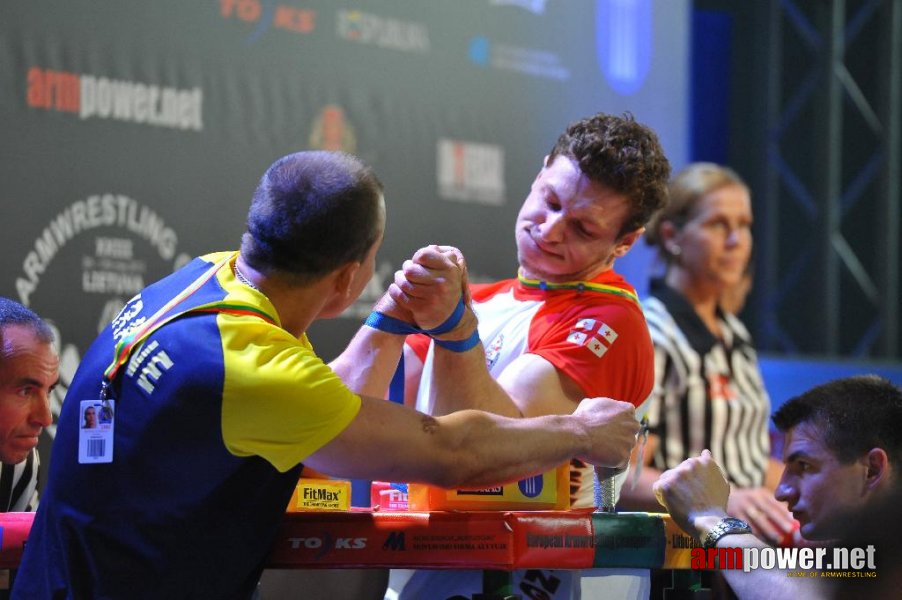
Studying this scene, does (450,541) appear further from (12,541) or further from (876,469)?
(876,469)

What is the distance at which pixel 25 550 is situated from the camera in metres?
2.16

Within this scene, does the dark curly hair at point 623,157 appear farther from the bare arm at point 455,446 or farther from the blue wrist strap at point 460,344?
the bare arm at point 455,446

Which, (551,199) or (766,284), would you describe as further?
(766,284)

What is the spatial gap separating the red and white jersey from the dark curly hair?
185 mm

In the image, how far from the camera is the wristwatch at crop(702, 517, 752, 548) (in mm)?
2238

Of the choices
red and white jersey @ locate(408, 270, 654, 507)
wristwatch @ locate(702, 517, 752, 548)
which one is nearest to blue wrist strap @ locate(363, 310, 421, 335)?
red and white jersey @ locate(408, 270, 654, 507)

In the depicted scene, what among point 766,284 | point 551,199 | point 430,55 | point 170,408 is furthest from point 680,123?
point 170,408

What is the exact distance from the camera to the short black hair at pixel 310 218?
2.16 meters

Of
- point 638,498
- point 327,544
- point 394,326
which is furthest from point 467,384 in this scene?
point 638,498

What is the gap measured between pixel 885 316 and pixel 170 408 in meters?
6.23

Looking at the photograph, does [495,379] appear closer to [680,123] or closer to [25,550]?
[25,550]

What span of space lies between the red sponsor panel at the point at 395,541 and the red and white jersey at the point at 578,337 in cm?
66

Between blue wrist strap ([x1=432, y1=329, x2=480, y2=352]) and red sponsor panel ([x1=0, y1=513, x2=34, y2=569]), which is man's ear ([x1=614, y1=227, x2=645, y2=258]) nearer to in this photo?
blue wrist strap ([x1=432, y1=329, x2=480, y2=352])

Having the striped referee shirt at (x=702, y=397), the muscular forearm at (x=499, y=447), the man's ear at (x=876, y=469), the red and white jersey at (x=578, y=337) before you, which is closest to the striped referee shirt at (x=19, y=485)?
the red and white jersey at (x=578, y=337)
